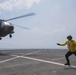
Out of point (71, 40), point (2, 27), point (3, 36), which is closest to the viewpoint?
point (71, 40)

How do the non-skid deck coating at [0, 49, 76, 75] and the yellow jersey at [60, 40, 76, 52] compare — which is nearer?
the non-skid deck coating at [0, 49, 76, 75]

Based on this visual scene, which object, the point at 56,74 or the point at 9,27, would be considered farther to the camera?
the point at 9,27

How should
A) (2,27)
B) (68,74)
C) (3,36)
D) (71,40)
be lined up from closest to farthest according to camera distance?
(68,74), (71,40), (2,27), (3,36)

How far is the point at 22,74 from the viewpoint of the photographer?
448 inches

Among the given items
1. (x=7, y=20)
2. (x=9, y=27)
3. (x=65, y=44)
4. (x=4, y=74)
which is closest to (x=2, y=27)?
(x=9, y=27)

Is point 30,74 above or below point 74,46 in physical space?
below

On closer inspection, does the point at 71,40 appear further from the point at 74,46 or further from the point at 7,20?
the point at 7,20

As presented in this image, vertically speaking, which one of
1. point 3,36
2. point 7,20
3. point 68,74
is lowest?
point 68,74

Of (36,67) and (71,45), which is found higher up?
(71,45)

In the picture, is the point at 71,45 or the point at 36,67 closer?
the point at 36,67

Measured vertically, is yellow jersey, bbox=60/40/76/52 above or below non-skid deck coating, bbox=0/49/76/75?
above

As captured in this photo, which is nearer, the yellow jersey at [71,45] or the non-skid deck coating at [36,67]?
the non-skid deck coating at [36,67]

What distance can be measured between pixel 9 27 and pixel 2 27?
165 cm

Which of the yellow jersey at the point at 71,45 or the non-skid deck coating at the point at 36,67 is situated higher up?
the yellow jersey at the point at 71,45
